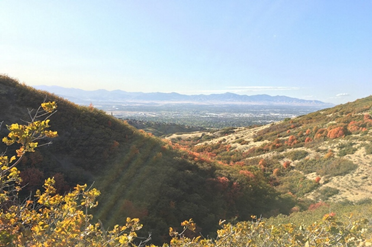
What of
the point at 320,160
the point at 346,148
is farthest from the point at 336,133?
the point at 320,160

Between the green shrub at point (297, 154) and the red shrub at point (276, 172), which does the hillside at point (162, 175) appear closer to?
the red shrub at point (276, 172)

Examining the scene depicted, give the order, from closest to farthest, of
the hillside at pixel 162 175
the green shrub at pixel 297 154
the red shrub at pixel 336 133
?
the hillside at pixel 162 175, the green shrub at pixel 297 154, the red shrub at pixel 336 133

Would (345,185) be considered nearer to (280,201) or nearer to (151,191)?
(280,201)

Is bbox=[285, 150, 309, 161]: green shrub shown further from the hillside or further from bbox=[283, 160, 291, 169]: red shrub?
bbox=[283, 160, 291, 169]: red shrub

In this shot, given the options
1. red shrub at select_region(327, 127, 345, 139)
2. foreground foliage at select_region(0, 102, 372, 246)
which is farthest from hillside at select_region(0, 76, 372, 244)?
foreground foliage at select_region(0, 102, 372, 246)

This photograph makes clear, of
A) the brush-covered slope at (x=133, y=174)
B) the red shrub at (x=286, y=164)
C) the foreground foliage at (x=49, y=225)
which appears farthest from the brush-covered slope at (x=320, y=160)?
the foreground foliage at (x=49, y=225)

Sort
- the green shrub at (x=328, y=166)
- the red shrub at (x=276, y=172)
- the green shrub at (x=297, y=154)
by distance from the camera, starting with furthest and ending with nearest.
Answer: the green shrub at (x=297, y=154), the red shrub at (x=276, y=172), the green shrub at (x=328, y=166)

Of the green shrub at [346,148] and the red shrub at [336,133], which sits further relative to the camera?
the red shrub at [336,133]

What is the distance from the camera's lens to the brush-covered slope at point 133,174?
11.0 m

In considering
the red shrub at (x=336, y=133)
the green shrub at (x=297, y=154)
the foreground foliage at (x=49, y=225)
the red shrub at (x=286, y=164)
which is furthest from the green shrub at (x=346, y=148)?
the foreground foliage at (x=49, y=225)

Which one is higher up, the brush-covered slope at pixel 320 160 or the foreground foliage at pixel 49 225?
the foreground foliage at pixel 49 225

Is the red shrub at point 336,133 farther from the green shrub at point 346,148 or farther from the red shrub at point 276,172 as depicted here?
the red shrub at point 276,172

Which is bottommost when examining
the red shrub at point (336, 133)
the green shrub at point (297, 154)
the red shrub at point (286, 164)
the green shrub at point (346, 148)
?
the red shrub at point (286, 164)

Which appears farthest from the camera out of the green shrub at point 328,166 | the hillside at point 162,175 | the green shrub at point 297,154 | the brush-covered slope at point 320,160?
the green shrub at point 297,154
